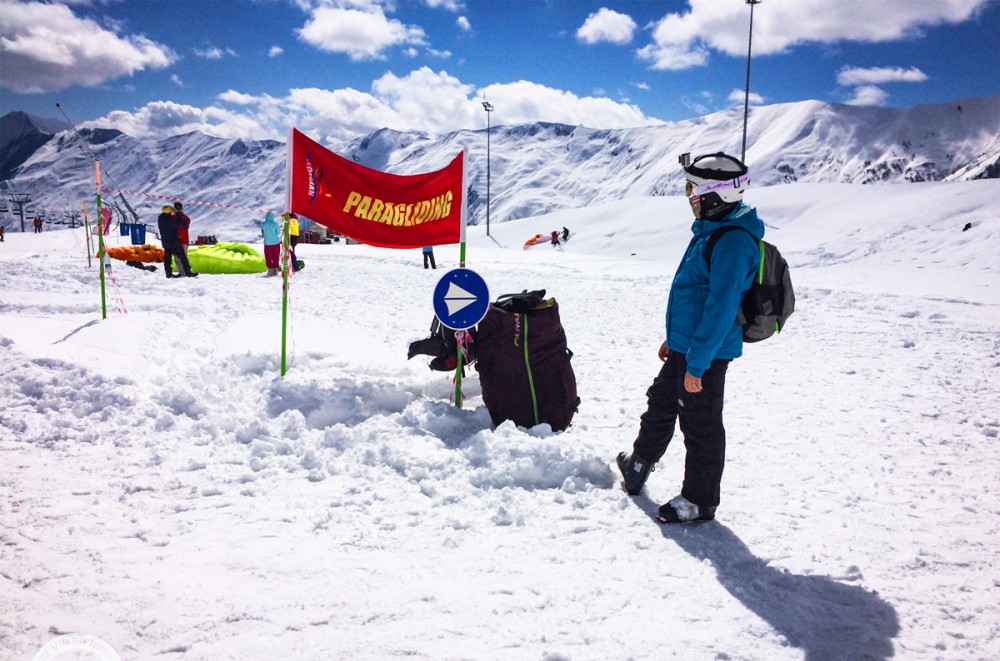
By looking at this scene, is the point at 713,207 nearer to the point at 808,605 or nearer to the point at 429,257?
the point at 808,605

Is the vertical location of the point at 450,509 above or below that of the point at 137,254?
below

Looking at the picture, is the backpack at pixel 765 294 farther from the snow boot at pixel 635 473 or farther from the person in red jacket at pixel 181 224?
the person in red jacket at pixel 181 224

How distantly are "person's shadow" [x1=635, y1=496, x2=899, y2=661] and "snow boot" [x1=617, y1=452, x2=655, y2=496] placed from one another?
0.45 meters

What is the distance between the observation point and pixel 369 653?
198 cm

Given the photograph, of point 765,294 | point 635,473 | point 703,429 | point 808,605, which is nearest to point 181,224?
point 635,473

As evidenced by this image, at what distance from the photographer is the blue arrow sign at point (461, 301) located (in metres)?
4.17

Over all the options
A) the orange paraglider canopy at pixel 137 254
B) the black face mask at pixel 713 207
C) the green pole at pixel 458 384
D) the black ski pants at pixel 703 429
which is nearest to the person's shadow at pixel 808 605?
the black ski pants at pixel 703 429

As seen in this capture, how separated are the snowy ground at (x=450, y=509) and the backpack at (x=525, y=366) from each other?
10.0 inches

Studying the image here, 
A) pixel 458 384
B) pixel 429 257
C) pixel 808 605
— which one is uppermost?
pixel 429 257

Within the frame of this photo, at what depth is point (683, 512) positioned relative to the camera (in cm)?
296

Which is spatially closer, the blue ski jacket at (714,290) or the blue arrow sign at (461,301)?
the blue ski jacket at (714,290)

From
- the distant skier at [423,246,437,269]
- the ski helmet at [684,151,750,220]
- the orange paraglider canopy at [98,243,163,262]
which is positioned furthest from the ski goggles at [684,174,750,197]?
the orange paraglider canopy at [98,243,163,262]

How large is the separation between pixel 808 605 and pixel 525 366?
2232mm

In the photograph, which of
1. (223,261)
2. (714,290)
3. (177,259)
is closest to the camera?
(714,290)
